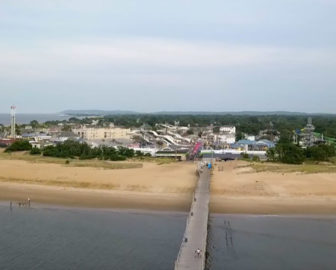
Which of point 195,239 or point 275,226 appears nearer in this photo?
point 195,239

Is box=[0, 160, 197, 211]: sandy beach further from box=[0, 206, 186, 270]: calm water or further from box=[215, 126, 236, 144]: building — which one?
box=[215, 126, 236, 144]: building

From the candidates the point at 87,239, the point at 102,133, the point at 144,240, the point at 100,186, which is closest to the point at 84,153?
the point at 100,186

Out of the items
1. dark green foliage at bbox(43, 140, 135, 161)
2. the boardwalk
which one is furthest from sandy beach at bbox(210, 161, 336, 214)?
dark green foliage at bbox(43, 140, 135, 161)

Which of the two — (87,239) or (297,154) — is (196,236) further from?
(297,154)

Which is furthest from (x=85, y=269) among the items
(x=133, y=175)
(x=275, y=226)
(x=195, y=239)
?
(x=133, y=175)

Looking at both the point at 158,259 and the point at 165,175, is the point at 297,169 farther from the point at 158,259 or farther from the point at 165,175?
the point at 158,259
